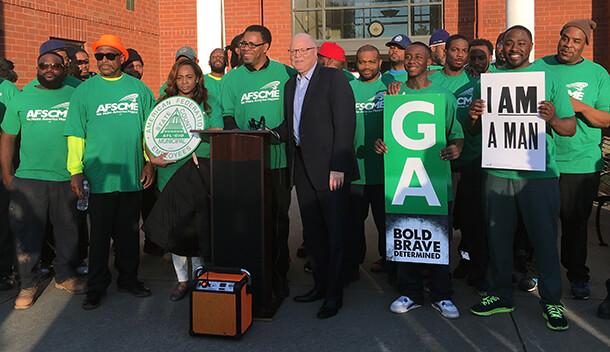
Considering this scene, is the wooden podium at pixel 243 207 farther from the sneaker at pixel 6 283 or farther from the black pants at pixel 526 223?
the sneaker at pixel 6 283

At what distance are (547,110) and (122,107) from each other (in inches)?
124

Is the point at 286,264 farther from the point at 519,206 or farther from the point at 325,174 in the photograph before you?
the point at 519,206

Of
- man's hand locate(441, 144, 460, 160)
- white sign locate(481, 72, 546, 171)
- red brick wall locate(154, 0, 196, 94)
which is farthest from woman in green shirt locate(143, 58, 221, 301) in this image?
red brick wall locate(154, 0, 196, 94)

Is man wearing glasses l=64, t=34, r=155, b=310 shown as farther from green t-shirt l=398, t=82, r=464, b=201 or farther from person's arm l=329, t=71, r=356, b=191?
green t-shirt l=398, t=82, r=464, b=201

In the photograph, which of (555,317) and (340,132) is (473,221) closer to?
(555,317)

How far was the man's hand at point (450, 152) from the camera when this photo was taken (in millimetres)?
3926

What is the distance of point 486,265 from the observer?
15.3 feet

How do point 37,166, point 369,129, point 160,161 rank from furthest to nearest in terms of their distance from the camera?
point 369,129
point 37,166
point 160,161

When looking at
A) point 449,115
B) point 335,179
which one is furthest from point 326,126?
point 449,115

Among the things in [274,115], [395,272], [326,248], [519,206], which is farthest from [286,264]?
[519,206]

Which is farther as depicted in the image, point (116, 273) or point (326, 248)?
point (116, 273)

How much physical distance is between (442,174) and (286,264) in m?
1.59

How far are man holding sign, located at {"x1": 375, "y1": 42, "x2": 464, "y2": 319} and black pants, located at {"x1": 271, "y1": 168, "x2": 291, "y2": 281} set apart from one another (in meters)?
A: 0.84

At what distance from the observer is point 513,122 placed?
3.84m
